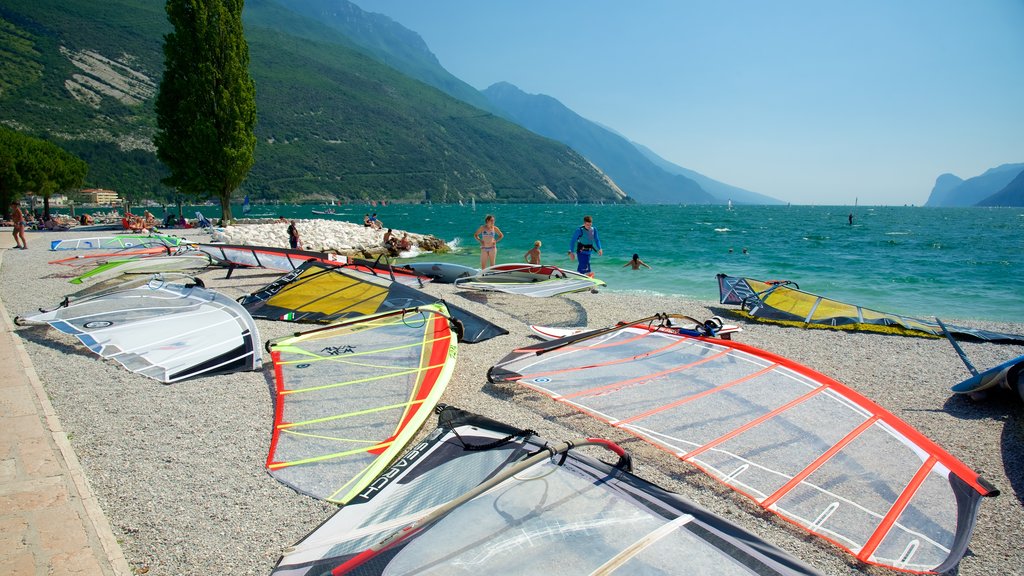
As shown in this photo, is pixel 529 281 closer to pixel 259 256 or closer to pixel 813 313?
pixel 813 313

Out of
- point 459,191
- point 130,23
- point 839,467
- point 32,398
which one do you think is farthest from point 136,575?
point 130,23

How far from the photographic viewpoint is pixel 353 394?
5.15m

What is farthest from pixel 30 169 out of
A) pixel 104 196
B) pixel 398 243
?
pixel 104 196

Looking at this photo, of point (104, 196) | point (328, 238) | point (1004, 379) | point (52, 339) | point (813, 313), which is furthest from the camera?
point (104, 196)

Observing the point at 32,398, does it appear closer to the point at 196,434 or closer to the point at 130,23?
the point at 196,434

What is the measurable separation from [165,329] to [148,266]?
6596 millimetres

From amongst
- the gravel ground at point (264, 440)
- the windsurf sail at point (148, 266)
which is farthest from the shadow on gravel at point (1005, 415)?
the windsurf sail at point (148, 266)

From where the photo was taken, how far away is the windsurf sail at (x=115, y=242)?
17.4 m

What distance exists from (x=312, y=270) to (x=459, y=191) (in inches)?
6267

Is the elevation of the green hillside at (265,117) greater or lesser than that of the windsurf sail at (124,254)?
greater

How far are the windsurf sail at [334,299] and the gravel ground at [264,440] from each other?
1.17 feet

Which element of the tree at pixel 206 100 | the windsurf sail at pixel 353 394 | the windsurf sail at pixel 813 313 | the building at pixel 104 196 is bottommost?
the building at pixel 104 196

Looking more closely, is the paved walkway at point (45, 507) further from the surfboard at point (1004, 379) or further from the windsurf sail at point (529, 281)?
the surfboard at point (1004, 379)

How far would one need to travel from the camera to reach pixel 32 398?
5.00 meters
